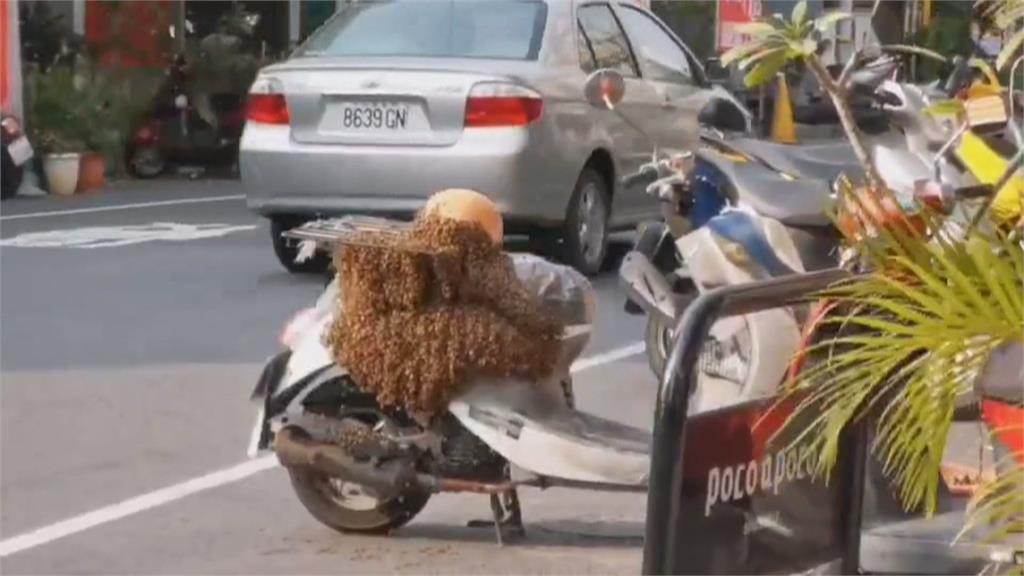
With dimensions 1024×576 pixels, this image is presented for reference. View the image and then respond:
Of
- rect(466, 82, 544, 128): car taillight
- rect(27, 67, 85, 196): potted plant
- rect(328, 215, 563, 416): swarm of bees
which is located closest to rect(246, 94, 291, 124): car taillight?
rect(466, 82, 544, 128): car taillight

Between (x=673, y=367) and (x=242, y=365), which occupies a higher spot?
(x=673, y=367)

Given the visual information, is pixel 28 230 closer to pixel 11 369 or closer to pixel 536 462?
pixel 11 369

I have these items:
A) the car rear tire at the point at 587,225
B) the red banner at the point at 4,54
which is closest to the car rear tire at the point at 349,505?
the car rear tire at the point at 587,225

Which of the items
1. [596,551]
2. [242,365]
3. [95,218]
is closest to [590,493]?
[596,551]

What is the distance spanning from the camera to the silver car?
10.8 meters

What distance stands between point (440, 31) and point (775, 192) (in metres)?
4.81

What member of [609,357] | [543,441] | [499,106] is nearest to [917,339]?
[543,441]

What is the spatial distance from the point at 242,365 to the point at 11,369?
0.93 metres

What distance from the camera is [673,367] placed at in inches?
119

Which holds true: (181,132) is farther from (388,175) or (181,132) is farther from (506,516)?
(506,516)

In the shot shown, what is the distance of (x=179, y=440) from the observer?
7.46 metres

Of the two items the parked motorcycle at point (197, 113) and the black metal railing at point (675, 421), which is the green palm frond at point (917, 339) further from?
the parked motorcycle at point (197, 113)

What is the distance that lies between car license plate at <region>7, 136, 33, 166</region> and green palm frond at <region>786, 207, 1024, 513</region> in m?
15.0

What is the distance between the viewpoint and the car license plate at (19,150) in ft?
57.2
